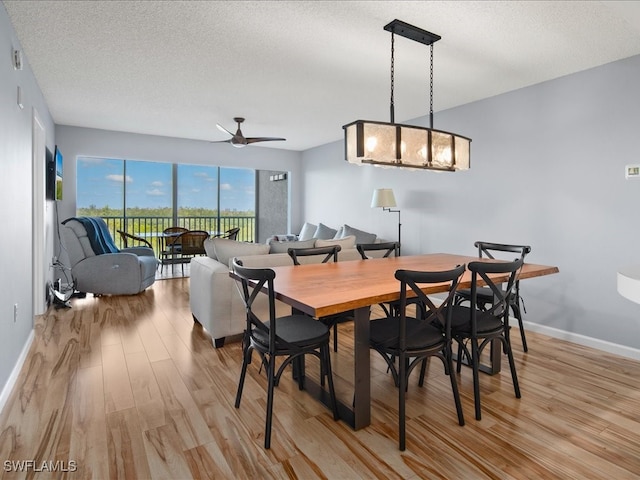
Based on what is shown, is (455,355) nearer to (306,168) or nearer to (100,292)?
(100,292)

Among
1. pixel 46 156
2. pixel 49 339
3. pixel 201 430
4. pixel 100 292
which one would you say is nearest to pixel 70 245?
pixel 100 292

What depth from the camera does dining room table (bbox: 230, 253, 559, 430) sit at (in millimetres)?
1739

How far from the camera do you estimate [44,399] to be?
221 cm

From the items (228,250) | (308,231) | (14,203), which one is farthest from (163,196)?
(14,203)

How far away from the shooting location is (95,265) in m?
4.74

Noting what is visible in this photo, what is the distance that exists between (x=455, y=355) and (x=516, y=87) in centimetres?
266

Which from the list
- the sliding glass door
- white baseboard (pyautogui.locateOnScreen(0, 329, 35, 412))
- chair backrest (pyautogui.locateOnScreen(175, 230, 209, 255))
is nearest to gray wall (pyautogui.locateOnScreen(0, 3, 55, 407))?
white baseboard (pyautogui.locateOnScreen(0, 329, 35, 412))

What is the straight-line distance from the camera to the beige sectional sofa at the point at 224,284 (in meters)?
3.13

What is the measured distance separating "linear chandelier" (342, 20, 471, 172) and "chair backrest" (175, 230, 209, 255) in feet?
15.1

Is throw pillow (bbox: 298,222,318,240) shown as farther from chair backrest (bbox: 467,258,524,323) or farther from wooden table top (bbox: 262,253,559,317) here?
chair backrest (bbox: 467,258,524,323)

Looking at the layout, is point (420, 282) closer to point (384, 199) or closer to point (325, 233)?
point (384, 199)

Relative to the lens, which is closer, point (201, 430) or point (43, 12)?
point (201, 430)

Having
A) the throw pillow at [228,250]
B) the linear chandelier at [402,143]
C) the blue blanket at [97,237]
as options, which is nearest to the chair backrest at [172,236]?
the blue blanket at [97,237]

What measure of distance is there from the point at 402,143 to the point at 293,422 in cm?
185
